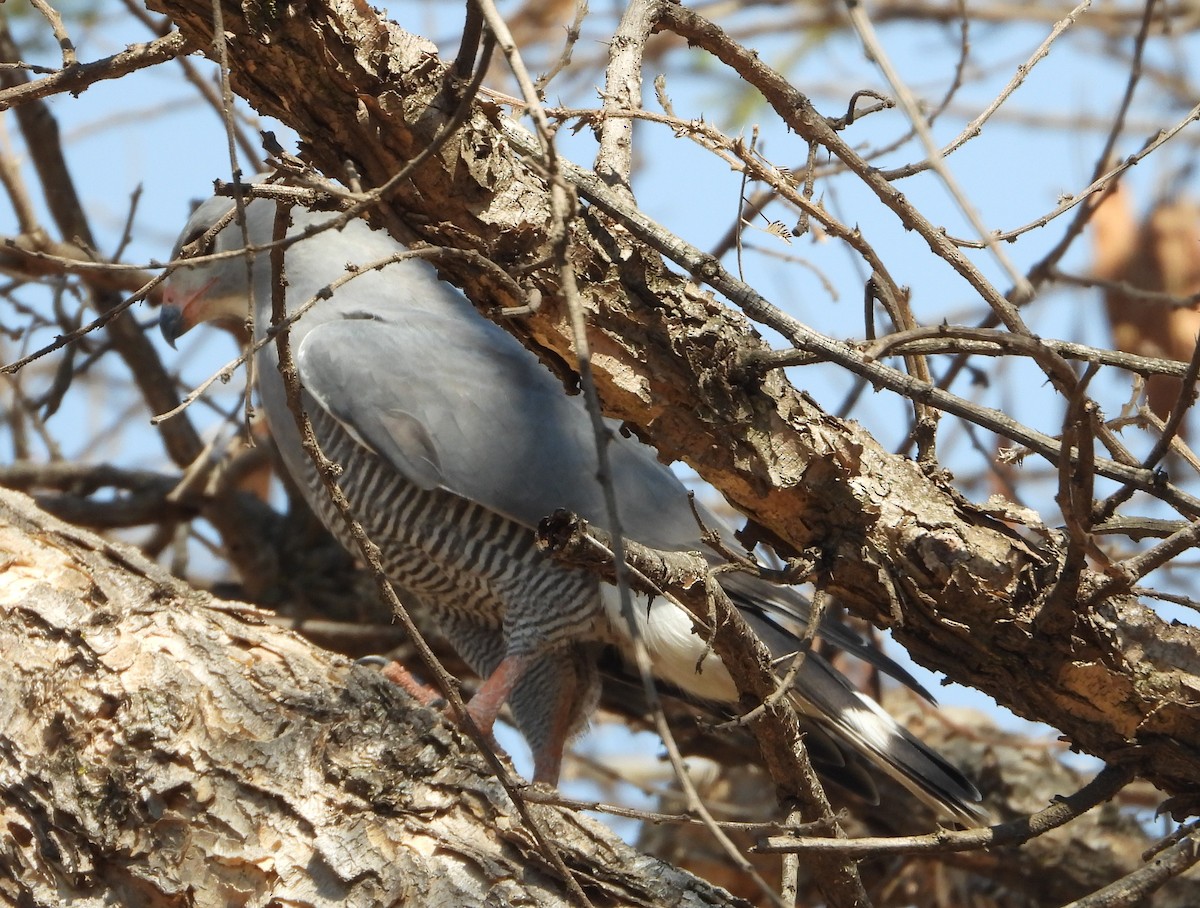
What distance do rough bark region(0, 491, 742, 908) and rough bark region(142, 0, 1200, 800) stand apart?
0.70m

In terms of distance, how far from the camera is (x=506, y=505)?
3139 millimetres

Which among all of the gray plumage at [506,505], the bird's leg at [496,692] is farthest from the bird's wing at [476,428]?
the bird's leg at [496,692]

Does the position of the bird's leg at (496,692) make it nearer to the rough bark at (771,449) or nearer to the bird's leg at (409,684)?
the bird's leg at (409,684)

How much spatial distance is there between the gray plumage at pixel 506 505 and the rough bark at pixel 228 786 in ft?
2.56

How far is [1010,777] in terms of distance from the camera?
3875mm

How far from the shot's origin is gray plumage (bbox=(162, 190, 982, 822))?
3107 mm

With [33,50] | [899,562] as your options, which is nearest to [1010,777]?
[899,562]

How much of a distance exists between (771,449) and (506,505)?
1.18 metres

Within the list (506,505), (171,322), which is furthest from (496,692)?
(171,322)

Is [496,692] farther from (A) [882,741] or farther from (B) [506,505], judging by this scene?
(A) [882,741]

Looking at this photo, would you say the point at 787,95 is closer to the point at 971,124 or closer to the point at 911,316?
the point at 971,124

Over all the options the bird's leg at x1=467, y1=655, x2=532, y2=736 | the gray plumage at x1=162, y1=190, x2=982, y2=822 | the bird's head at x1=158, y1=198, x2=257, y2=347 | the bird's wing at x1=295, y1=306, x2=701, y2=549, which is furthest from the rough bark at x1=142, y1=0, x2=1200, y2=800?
the bird's head at x1=158, y1=198, x2=257, y2=347

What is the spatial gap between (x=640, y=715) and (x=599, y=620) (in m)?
0.78

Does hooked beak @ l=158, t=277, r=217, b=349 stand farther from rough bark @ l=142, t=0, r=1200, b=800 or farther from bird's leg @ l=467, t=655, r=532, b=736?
rough bark @ l=142, t=0, r=1200, b=800
